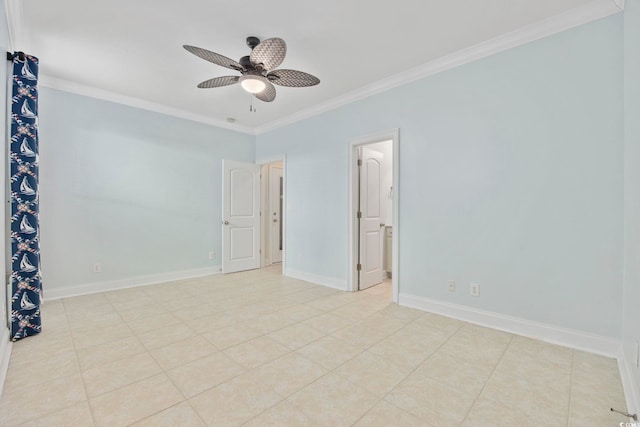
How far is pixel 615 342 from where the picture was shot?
212 cm

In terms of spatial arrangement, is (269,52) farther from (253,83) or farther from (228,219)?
(228,219)

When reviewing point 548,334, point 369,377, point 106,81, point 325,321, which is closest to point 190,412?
point 369,377

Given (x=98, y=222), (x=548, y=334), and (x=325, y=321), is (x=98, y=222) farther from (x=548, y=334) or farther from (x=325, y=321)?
(x=548, y=334)

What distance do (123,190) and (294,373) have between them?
3672 millimetres

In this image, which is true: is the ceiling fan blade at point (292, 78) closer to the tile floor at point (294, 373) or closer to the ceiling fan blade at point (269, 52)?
the ceiling fan blade at point (269, 52)

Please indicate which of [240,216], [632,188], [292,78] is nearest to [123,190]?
[240,216]

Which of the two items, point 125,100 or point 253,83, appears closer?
point 253,83

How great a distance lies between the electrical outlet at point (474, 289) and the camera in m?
2.78

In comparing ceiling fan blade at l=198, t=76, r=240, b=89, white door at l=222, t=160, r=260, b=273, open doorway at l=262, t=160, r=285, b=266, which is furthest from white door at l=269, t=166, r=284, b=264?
ceiling fan blade at l=198, t=76, r=240, b=89

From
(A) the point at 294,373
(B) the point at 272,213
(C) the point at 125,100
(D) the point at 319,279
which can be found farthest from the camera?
(B) the point at 272,213

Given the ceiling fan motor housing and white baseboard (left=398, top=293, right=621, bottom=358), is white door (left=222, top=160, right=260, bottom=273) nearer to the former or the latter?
the ceiling fan motor housing

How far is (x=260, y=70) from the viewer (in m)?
2.61

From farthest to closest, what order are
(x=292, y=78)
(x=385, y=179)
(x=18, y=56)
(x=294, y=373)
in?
1. (x=385, y=179)
2. (x=292, y=78)
3. (x=18, y=56)
4. (x=294, y=373)

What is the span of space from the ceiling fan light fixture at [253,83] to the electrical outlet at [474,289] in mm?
2866
